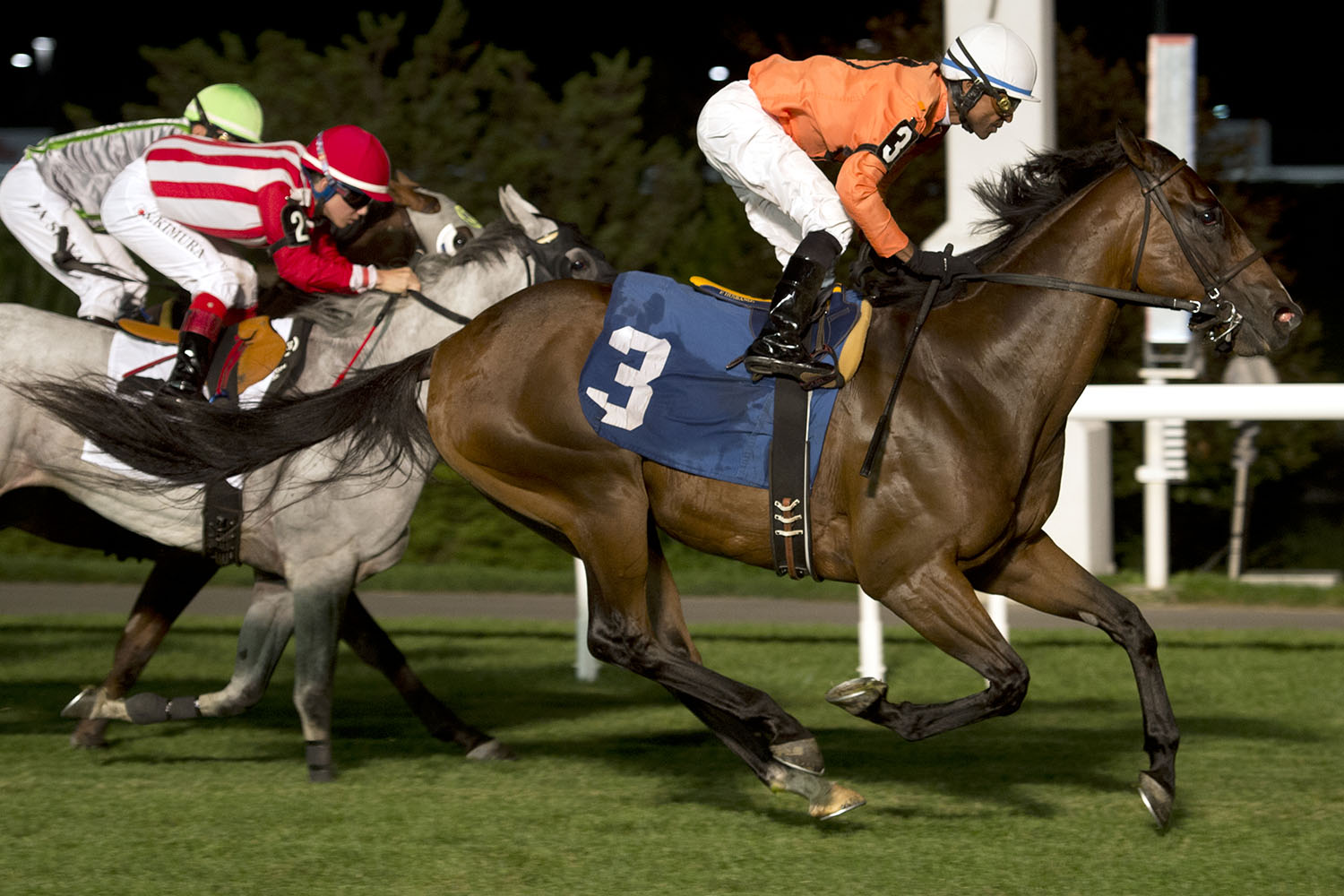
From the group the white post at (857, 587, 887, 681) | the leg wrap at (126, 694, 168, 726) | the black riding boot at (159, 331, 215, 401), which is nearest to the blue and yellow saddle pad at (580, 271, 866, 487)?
the black riding boot at (159, 331, 215, 401)

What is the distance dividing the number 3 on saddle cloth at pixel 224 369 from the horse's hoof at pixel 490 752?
2.92ft

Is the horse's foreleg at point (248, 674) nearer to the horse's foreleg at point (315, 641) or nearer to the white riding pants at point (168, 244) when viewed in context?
the horse's foreleg at point (315, 641)

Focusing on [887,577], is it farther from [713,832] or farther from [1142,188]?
[1142,188]

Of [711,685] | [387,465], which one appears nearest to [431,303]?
[387,465]

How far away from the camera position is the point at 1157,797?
374 centimetres

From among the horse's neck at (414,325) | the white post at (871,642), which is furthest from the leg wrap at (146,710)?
the white post at (871,642)

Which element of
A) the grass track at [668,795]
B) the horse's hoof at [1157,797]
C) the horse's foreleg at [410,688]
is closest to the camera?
the grass track at [668,795]

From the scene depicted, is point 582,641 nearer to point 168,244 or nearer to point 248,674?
point 248,674

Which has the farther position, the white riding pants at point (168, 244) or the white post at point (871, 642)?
the white post at point (871, 642)

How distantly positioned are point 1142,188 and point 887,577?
3.56 feet

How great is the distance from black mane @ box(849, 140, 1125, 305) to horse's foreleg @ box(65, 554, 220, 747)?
2.22m

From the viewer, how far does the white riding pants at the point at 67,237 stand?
16.6 feet

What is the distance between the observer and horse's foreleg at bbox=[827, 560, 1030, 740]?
3631 millimetres

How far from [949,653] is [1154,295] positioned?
3.18ft
